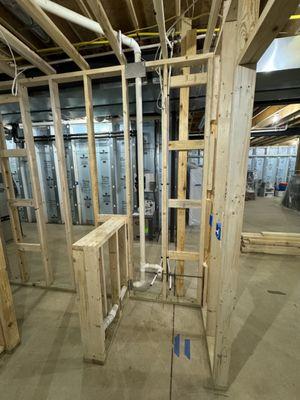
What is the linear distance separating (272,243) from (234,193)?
2908 mm

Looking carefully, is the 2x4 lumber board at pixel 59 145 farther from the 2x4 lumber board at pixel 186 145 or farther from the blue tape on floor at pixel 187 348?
the blue tape on floor at pixel 187 348

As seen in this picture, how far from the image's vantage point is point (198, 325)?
1798 millimetres

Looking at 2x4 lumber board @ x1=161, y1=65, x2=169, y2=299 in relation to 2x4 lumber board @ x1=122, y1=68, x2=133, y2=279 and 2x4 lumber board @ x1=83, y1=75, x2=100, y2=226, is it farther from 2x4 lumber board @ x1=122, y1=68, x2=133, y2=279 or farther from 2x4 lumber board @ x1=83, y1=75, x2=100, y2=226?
2x4 lumber board @ x1=83, y1=75, x2=100, y2=226

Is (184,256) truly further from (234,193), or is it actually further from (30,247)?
(30,247)

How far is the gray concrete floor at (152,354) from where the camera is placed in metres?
1.27

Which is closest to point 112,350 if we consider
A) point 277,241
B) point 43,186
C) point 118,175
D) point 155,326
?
point 155,326

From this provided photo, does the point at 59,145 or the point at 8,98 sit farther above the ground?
the point at 8,98

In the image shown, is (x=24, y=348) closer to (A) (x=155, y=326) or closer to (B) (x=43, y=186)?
(A) (x=155, y=326)

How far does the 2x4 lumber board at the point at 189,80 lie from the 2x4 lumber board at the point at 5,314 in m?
2.08

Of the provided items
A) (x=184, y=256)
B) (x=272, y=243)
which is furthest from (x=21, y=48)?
(x=272, y=243)

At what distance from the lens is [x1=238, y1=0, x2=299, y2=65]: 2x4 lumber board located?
61 centimetres

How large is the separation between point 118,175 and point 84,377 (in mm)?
3810

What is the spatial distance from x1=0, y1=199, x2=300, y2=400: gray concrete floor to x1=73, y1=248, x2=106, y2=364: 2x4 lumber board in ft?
0.47

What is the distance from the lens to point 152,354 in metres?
1.51
